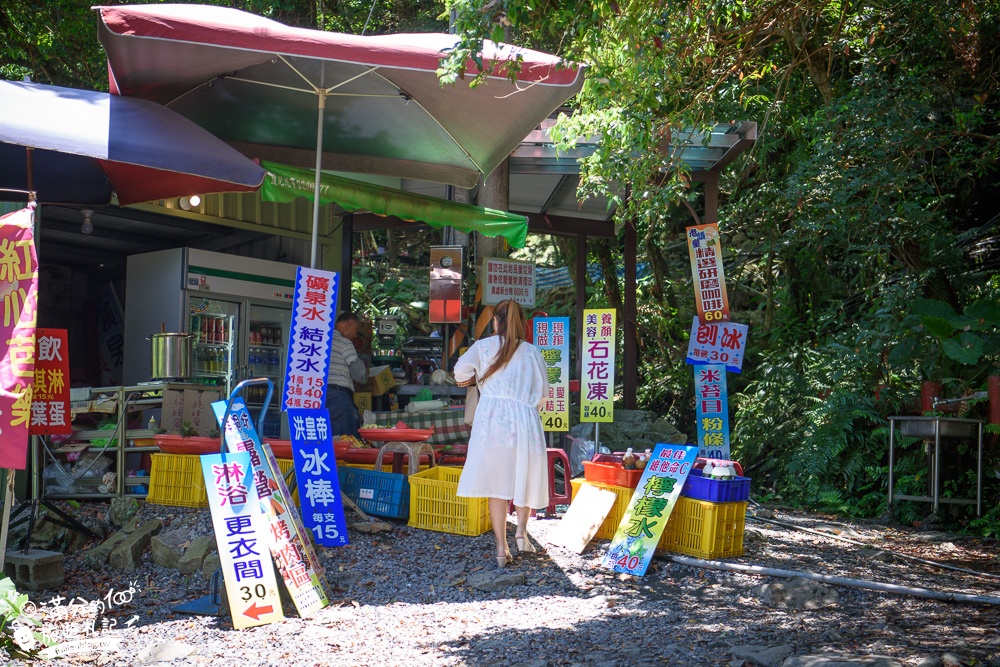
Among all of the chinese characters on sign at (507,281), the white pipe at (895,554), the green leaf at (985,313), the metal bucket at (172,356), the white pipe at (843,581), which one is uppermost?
the chinese characters on sign at (507,281)

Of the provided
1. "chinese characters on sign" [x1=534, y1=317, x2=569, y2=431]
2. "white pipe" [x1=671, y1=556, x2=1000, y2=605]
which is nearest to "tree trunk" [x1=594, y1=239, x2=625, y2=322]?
"chinese characters on sign" [x1=534, y1=317, x2=569, y2=431]

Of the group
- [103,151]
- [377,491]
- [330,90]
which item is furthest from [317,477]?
[330,90]

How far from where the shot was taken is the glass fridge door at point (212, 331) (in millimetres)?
10078

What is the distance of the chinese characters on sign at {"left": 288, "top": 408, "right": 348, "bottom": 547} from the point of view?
20.9 ft

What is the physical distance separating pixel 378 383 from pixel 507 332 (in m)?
4.98

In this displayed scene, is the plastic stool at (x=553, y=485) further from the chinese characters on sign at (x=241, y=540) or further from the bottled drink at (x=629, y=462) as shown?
the chinese characters on sign at (x=241, y=540)

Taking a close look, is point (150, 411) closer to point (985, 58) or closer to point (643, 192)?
point (643, 192)

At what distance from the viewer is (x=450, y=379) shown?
1115 centimetres

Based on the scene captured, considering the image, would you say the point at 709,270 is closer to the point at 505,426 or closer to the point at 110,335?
the point at 505,426

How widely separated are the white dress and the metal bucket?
3.44m

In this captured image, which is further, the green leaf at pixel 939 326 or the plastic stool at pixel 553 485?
the green leaf at pixel 939 326

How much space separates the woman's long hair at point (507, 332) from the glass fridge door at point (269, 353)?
591 cm

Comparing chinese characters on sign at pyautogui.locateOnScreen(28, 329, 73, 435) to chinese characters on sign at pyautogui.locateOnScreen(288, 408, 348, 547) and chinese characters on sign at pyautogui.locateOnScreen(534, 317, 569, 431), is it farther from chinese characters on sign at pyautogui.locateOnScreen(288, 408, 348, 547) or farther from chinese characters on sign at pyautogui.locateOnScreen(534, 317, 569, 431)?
chinese characters on sign at pyautogui.locateOnScreen(534, 317, 569, 431)

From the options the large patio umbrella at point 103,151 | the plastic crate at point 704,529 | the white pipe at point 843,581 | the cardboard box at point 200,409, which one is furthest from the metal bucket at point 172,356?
the white pipe at point 843,581
